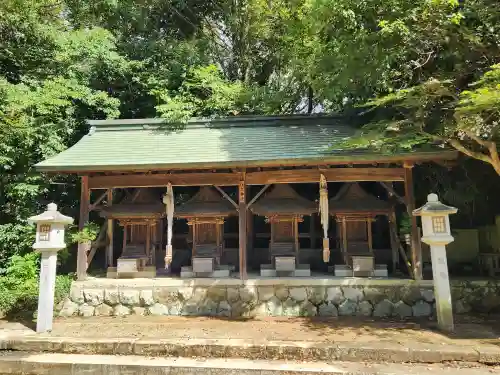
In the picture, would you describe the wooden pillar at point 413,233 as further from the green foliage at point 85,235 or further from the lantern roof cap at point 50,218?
the green foliage at point 85,235

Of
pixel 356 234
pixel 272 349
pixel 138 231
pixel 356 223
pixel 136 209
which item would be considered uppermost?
pixel 136 209

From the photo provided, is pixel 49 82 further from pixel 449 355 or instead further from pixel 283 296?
pixel 449 355

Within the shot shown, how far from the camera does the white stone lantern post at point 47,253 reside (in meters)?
7.73

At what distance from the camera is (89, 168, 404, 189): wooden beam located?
31.3 ft

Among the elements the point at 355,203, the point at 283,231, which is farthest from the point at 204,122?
the point at 355,203

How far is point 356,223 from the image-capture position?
35.4ft

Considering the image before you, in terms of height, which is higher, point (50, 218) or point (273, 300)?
point (50, 218)

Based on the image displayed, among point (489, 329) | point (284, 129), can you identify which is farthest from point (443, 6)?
point (489, 329)

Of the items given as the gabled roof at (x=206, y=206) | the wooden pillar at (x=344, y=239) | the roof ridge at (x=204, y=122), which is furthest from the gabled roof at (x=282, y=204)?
the roof ridge at (x=204, y=122)

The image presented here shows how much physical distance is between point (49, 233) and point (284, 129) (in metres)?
7.44

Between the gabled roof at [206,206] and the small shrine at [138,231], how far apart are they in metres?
0.73

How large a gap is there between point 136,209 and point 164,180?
1.67 meters

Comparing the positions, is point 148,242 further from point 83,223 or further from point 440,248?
point 440,248

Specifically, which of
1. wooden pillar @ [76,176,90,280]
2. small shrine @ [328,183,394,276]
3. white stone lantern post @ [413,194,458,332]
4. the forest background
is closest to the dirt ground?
white stone lantern post @ [413,194,458,332]
